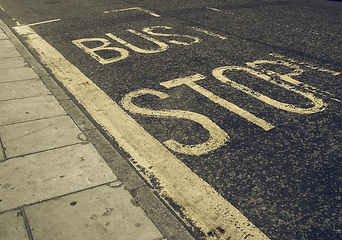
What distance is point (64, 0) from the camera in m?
11.0

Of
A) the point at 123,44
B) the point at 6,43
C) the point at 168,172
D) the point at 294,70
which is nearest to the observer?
the point at 168,172

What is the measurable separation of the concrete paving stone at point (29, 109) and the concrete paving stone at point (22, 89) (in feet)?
0.43

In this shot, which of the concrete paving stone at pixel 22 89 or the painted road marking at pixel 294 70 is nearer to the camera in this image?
the concrete paving stone at pixel 22 89

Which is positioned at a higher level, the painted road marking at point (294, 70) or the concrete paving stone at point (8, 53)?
the painted road marking at point (294, 70)

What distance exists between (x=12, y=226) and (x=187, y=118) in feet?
6.82

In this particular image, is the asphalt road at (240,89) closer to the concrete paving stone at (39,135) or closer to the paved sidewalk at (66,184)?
the paved sidewalk at (66,184)

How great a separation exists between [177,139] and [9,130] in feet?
5.50

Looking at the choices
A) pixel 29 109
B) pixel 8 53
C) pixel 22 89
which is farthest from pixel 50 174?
pixel 8 53

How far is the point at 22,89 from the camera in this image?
15.2 feet

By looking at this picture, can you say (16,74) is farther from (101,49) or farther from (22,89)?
(101,49)

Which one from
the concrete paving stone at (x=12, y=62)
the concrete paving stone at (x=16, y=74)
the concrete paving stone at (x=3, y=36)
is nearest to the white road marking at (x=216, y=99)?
the concrete paving stone at (x=16, y=74)

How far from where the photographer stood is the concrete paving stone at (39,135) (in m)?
3.35

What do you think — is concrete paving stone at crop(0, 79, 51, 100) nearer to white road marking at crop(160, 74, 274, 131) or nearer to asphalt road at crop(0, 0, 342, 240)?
asphalt road at crop(0, 0, 342, 240)

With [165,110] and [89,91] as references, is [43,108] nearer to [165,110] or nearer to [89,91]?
[89,91]
